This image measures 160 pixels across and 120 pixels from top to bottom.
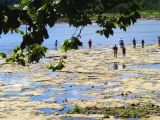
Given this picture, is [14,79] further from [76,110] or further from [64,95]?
[76,110]

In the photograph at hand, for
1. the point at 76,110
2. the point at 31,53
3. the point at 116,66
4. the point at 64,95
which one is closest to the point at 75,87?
the point at 64,95

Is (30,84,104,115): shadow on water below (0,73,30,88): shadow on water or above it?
below

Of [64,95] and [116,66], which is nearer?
[64,95]

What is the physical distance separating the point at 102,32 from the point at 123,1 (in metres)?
1.25

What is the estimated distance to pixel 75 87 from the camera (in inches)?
1411

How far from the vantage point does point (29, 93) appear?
109ft

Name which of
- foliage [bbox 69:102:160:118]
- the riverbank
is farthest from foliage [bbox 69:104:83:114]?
the riverbank

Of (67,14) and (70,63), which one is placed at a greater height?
(67,14)

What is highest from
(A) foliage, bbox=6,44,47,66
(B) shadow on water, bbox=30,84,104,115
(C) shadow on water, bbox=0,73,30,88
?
(A) foliage, bbox=6,44,47,66

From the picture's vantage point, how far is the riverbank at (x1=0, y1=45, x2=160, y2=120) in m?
26.9

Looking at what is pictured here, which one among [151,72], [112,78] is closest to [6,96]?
[112,78]

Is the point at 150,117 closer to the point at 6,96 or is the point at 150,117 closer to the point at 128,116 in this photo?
the point at 128,116

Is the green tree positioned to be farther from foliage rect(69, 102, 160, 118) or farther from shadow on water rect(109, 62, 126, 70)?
shadow on water rect(109, 62, 126, 70)

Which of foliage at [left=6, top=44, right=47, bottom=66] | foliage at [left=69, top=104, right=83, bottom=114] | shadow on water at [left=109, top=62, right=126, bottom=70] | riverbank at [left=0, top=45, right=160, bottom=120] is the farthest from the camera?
shadow on water at [left=109, top=62, right=126, bottom=70]
